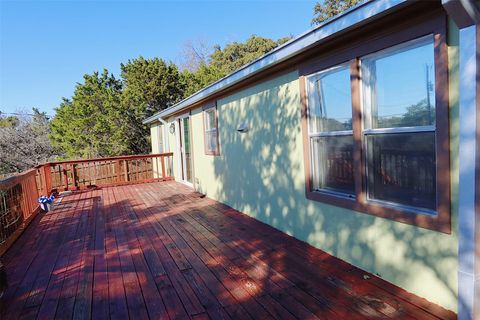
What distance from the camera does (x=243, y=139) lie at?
15.8 ft

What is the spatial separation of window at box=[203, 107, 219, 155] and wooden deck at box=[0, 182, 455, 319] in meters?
1.81

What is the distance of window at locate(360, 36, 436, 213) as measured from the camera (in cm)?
209

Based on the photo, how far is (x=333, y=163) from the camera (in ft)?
9.89

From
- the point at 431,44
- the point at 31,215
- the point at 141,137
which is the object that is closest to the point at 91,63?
the point at 141,137

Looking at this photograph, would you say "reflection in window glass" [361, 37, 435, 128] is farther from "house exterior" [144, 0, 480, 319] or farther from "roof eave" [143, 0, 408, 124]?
"roof eave" [143, 0, 408, 124]

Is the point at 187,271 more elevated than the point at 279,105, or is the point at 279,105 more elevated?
the point at 279,105

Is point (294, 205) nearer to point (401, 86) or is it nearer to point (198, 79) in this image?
point (401, 86)

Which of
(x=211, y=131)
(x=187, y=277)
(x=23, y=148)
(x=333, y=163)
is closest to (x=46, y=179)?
(x=211, y=131)

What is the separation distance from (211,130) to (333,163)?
3.60 m

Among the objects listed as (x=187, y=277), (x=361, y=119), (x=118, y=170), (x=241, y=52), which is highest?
(x=241, y=52)

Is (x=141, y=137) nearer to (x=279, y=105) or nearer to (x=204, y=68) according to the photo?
(x=204, y=68)

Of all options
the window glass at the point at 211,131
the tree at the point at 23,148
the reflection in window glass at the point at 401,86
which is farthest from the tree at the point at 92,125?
the reflection in window glass at the point at 401,86

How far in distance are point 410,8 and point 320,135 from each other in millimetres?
1378

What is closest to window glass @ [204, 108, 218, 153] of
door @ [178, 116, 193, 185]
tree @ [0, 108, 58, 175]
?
door @ [178, 116, 193, 185]
